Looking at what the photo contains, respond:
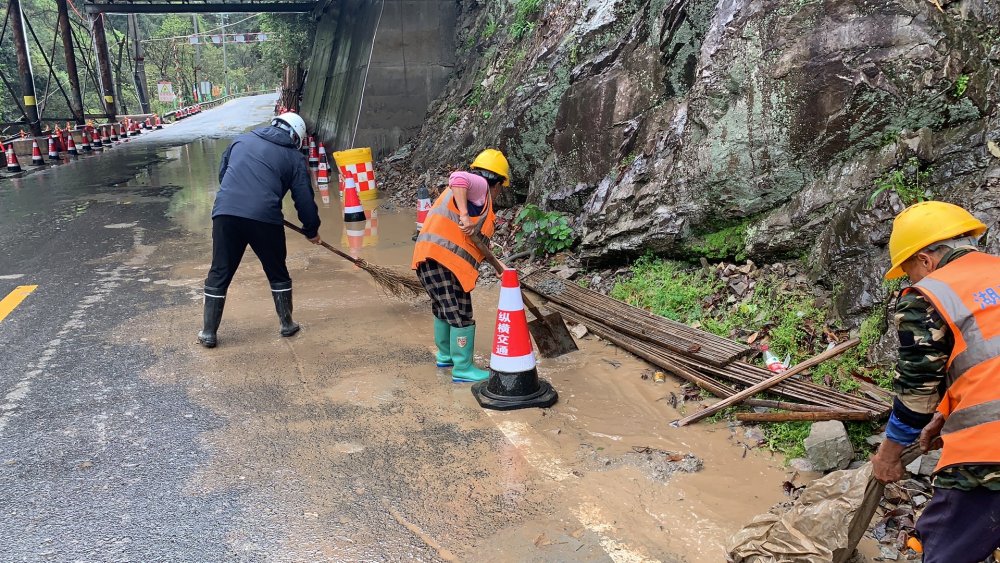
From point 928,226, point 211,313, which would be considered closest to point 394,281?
point 211,313

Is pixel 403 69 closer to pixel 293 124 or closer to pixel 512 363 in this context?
pixel 293 124

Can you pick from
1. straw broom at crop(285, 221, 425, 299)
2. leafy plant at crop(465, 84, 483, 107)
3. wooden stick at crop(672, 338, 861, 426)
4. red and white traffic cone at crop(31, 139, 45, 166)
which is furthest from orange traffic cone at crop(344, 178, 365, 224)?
red and white traffic cone at crop(31, 139, 45, 166)

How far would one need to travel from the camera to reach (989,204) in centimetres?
382

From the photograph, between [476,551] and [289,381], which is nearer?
[476,551]

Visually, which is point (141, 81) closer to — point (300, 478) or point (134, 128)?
point (134, 128)

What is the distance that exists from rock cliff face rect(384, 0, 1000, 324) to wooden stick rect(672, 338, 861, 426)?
1.50 feet

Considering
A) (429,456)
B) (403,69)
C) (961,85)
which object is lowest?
(429,456)

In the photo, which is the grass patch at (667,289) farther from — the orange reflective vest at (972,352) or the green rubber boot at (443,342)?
the orange reflective vest at (972,352)

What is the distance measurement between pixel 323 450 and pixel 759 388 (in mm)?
2474

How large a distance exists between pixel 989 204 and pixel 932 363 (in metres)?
2.31

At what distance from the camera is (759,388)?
12.7 feet

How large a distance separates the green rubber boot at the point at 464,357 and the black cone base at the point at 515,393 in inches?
12.2

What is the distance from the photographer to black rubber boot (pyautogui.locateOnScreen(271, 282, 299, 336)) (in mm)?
5332

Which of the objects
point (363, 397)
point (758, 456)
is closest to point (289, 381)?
point (363, 397)
